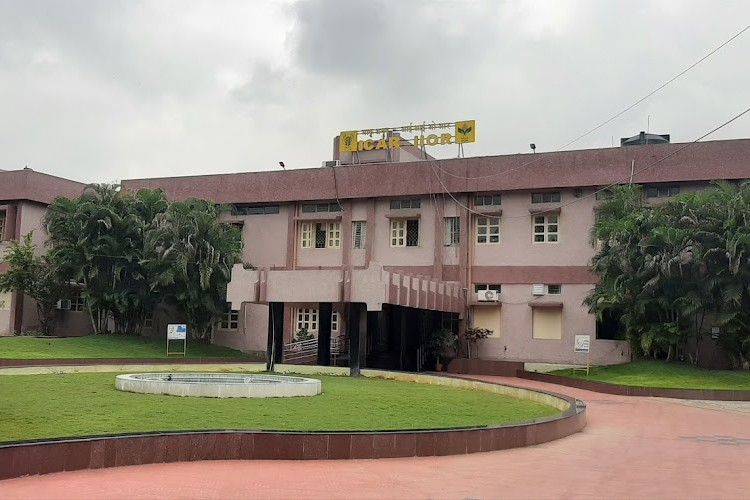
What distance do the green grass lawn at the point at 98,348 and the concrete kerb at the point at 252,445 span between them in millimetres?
17029

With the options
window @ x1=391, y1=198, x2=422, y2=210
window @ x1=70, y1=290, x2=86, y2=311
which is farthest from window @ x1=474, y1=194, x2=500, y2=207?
window @ x1=70, y1=290, x2=86, y2=311

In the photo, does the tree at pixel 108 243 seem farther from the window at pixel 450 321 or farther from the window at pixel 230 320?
the window at pixel 450 321

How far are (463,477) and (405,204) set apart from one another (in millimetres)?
23196

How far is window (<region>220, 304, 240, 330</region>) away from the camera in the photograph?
111 feet

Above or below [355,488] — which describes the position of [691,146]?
above

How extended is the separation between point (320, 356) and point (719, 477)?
56.8 feet

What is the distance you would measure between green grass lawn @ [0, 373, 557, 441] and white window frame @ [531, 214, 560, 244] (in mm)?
12452

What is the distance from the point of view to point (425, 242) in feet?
103

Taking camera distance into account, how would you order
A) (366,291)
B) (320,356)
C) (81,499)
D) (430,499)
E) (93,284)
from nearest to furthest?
(81,499) → (430,499) → (366,291) → (320,356) → (93,284)

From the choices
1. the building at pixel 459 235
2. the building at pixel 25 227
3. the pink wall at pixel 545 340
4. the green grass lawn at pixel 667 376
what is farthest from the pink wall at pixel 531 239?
the building at pixel 25 227

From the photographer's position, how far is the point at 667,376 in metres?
23.6

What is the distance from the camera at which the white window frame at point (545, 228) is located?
29719mm

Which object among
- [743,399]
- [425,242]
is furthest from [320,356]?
[743,399]

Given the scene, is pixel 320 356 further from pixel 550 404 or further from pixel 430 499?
pixel 430 499
